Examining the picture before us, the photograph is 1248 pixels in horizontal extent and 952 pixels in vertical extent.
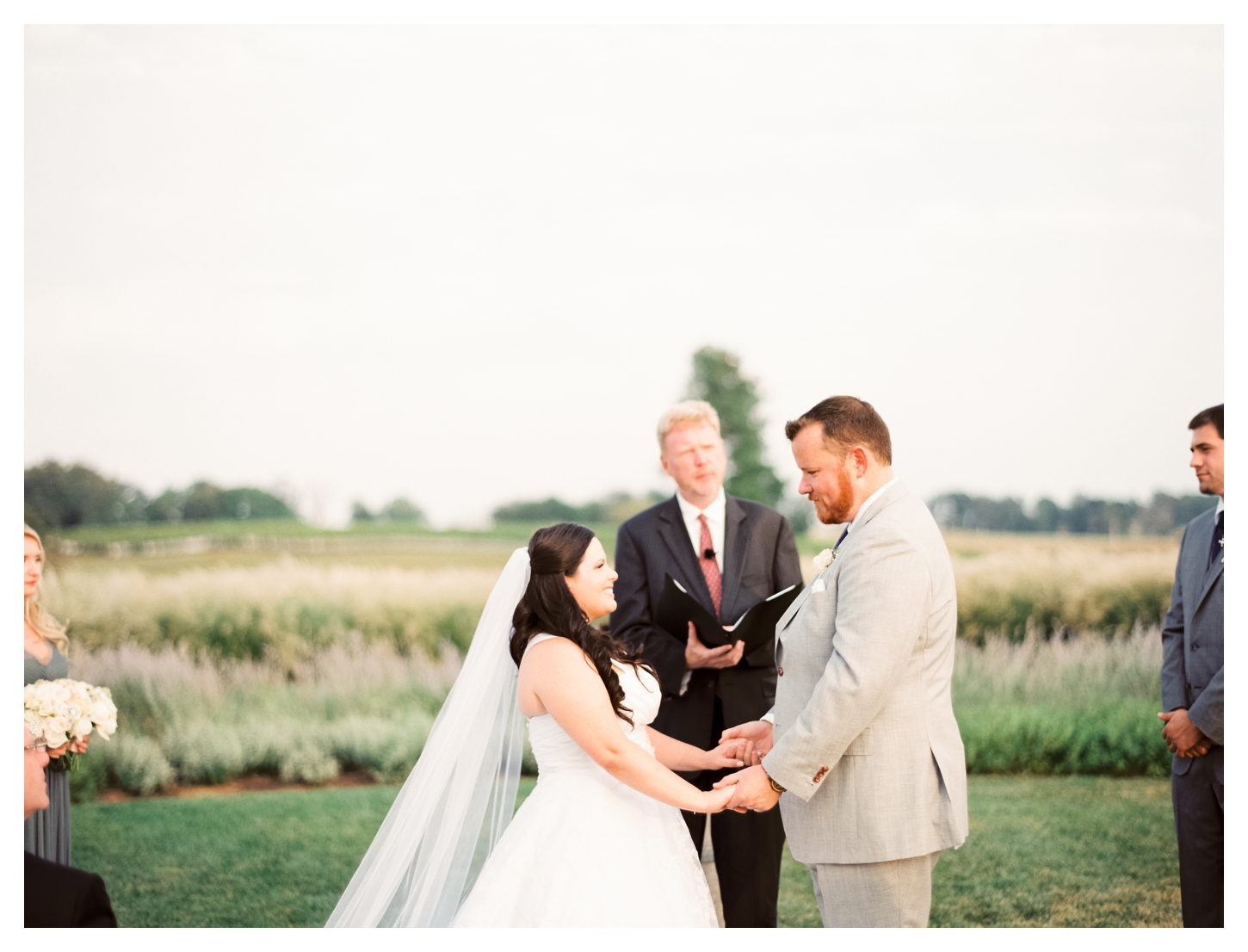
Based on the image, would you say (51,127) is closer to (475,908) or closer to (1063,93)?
(475,908)

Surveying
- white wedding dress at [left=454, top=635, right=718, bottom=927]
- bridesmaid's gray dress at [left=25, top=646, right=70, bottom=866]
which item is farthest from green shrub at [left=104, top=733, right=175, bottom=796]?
white wedding dress at [left=454, top=635, right=718, bottom=927]

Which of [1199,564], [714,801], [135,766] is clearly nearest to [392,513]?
[135,766]

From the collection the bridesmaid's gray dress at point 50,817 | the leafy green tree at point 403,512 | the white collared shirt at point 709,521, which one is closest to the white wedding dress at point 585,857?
the white collared shirt at point 709,521

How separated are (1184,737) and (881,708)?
153cm

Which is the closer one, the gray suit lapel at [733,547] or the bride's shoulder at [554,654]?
the bride's shoulder at [554,654]

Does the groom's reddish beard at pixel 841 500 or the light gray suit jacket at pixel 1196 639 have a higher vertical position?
the groom's reddish beard at pixel 841 500

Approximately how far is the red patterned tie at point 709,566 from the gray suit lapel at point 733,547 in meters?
0.04

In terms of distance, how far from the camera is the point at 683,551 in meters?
4.38

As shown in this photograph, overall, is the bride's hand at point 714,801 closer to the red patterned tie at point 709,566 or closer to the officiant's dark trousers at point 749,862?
the officiant's dark trousers at point 749,862

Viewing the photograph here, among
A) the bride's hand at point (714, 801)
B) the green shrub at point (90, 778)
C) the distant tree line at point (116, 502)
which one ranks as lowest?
the green shrub at point (90, 778)

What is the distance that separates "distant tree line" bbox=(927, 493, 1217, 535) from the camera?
6.72 meters

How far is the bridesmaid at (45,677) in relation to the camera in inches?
157

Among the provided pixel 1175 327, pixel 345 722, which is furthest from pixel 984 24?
pixel 345 722

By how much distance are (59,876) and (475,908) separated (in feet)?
3.90
